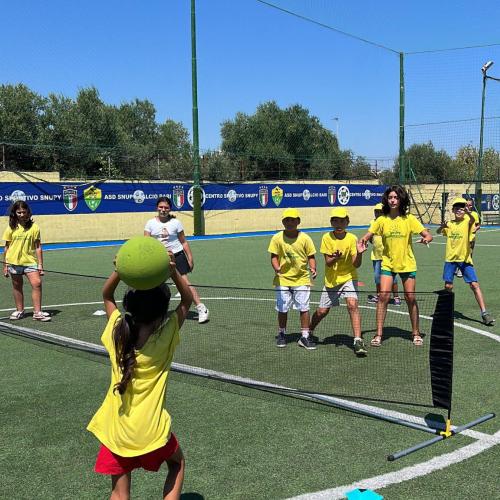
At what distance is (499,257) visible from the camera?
1780 cm

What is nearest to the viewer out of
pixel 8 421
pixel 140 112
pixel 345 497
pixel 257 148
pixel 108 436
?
pixel 108 436

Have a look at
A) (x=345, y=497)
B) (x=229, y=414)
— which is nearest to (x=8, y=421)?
(x=229, y=414)

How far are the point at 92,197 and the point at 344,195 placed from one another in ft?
56.5

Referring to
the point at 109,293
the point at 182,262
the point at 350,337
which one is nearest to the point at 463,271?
the point at 350,337

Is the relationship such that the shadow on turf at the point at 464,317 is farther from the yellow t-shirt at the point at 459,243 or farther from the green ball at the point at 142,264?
the green ball at the point at 142,264

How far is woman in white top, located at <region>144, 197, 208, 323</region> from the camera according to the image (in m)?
8.76

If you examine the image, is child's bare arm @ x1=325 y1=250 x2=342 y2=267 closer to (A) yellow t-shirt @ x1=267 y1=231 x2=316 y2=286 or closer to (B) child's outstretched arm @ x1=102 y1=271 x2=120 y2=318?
(A) yellow t-shirt @ x1=267 y1=231 x2=316 y2=286

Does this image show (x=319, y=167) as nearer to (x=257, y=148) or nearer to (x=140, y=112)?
(x=257, y=148)

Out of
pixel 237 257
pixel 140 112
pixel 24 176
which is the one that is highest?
pixel 140 112

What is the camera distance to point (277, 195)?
3409 centimetres

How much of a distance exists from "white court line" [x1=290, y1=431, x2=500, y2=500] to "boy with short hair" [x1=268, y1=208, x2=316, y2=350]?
3114 millimetres

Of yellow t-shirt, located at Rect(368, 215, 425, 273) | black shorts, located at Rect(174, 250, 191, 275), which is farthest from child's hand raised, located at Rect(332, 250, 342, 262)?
black shorts, located at Rect(174, 250, 191, 275)

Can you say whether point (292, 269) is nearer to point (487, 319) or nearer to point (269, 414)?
point (269, 414)

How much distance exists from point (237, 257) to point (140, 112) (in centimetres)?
6915
